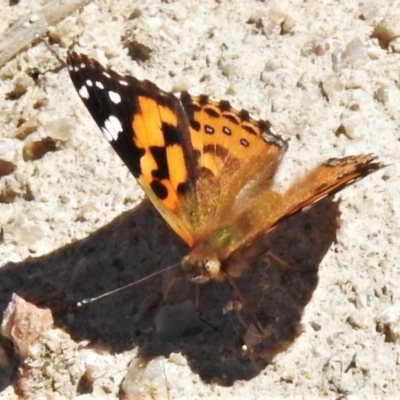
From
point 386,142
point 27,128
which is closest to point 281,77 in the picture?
point 386,142

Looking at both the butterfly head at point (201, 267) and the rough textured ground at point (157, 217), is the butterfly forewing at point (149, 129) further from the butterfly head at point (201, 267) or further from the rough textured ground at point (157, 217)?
the rough textured ground at point (157, 217)

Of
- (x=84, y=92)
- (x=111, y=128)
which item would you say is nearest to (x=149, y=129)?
(x=111, y=128)

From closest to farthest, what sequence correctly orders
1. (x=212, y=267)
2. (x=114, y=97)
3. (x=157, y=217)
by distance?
1. (x=212, y=267)
2. (x=114, y=97)
3. (x=157, y=217)

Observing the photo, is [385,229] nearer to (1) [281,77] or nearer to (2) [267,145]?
(2) [267,145]

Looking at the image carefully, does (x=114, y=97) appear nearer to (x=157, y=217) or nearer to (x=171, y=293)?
(x=157, y=217)

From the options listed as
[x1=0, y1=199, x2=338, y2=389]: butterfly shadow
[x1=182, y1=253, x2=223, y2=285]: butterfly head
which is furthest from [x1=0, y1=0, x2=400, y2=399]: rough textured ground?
[x1=182, y1=253, x2=223, y2=285]: butterfly head

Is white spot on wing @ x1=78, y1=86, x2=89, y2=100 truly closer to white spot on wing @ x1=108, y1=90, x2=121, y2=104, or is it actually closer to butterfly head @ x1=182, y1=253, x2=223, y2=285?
white spot on wing @ x1=108, y1=90, x2=121, y2=104

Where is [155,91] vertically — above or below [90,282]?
above
